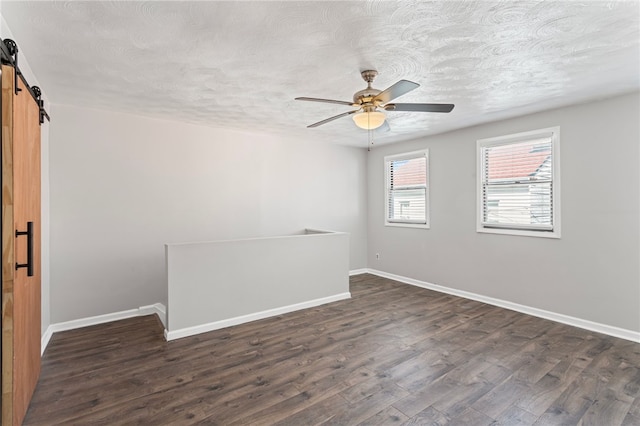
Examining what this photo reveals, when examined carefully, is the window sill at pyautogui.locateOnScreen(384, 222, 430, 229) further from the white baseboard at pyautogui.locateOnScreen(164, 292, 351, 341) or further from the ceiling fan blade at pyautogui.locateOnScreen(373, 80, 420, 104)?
the ceiling fan blade at pyautogui.locateOnScreen(373, 80, 420, 104)

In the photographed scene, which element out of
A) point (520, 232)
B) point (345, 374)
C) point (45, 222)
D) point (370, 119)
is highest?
point (370, 119)

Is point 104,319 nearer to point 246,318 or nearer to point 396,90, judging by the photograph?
point 246,318

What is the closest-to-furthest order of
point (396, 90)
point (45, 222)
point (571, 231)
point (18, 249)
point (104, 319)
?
1. point (18, 249)
2. point (396, 90)
3. point (45, 222)
4. point (571, 231)
5. point (104, 319)

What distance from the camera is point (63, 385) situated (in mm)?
2441

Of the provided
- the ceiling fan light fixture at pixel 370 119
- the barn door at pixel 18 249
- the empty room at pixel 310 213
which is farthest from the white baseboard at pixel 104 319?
the ceiling fan light fixture at pixel 370 119

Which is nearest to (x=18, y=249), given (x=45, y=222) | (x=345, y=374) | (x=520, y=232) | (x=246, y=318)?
(x=45, y=222)

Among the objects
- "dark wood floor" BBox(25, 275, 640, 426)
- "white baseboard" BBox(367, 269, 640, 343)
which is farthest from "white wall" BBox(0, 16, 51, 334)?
"white baseboard" BBox(367, 269, 640, 343)

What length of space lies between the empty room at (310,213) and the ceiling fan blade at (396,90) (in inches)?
0.7

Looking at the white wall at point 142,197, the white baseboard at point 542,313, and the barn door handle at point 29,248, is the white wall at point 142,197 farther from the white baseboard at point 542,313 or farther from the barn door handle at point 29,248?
the white baseboard at point 542,313

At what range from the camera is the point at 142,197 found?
4.09 metres

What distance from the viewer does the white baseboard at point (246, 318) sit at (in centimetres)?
333

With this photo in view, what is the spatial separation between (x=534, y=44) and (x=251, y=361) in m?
3.38

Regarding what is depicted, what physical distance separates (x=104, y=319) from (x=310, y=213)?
3.34m

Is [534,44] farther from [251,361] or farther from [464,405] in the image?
[251,361]
